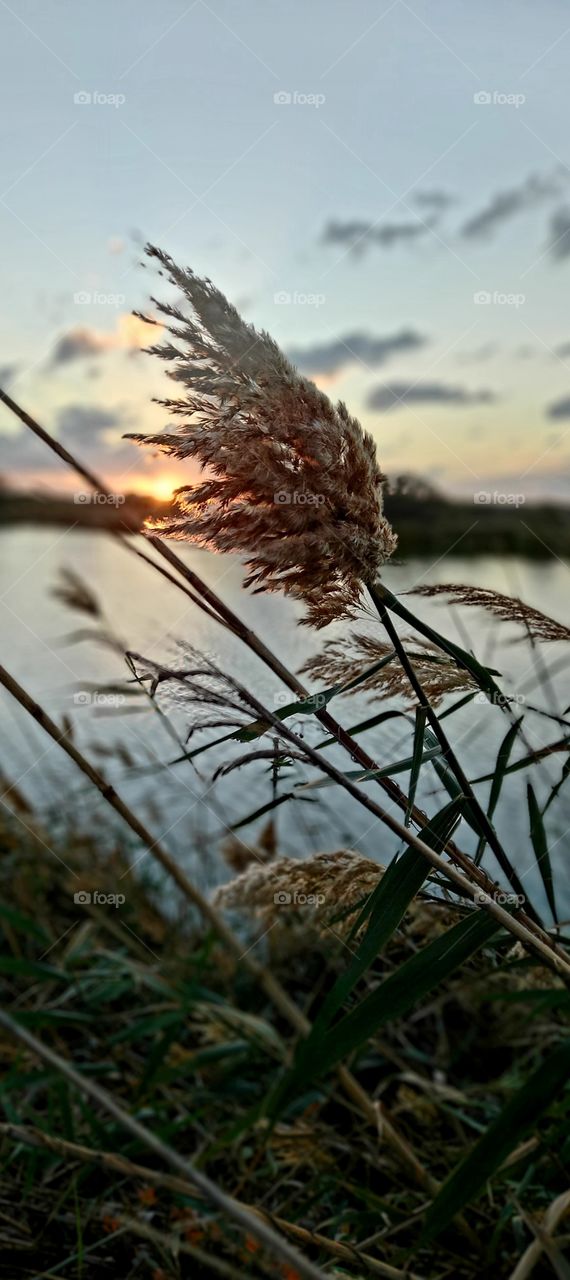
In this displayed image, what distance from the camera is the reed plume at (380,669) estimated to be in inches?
39.2

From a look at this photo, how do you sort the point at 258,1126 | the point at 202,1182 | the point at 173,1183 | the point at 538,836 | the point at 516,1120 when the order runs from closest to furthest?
1. the point at 202,1182
2. the point at 516,1120
3. the point at 538,836
4. the point at 173,1183
5. the point at 258,1126

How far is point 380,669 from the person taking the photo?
1005 mm

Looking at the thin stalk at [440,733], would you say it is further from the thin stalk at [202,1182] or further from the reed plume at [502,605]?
the thin stalk at [202,1182]

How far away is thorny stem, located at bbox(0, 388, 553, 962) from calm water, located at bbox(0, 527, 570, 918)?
0.14 ft

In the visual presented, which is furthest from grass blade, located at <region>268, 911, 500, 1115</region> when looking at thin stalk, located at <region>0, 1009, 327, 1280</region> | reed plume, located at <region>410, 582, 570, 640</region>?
reed plume, located at <region>410, 582, 570, 640</region>

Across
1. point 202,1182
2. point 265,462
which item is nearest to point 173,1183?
point 202,1182

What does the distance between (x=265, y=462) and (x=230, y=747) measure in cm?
33

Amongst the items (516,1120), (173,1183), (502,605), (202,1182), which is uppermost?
(502,605)

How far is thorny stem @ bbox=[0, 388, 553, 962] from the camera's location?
88 cm

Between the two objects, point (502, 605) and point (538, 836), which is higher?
point (502, 605)

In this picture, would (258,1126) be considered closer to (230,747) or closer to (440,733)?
(230,747)

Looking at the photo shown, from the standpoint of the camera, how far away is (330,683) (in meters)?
1.00

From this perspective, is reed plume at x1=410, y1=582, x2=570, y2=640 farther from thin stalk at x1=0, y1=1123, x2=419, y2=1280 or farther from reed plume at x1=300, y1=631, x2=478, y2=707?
thin stalk at x1=0, y1=1123, x2=419, y2=1280

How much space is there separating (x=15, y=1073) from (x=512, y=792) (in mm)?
1998
